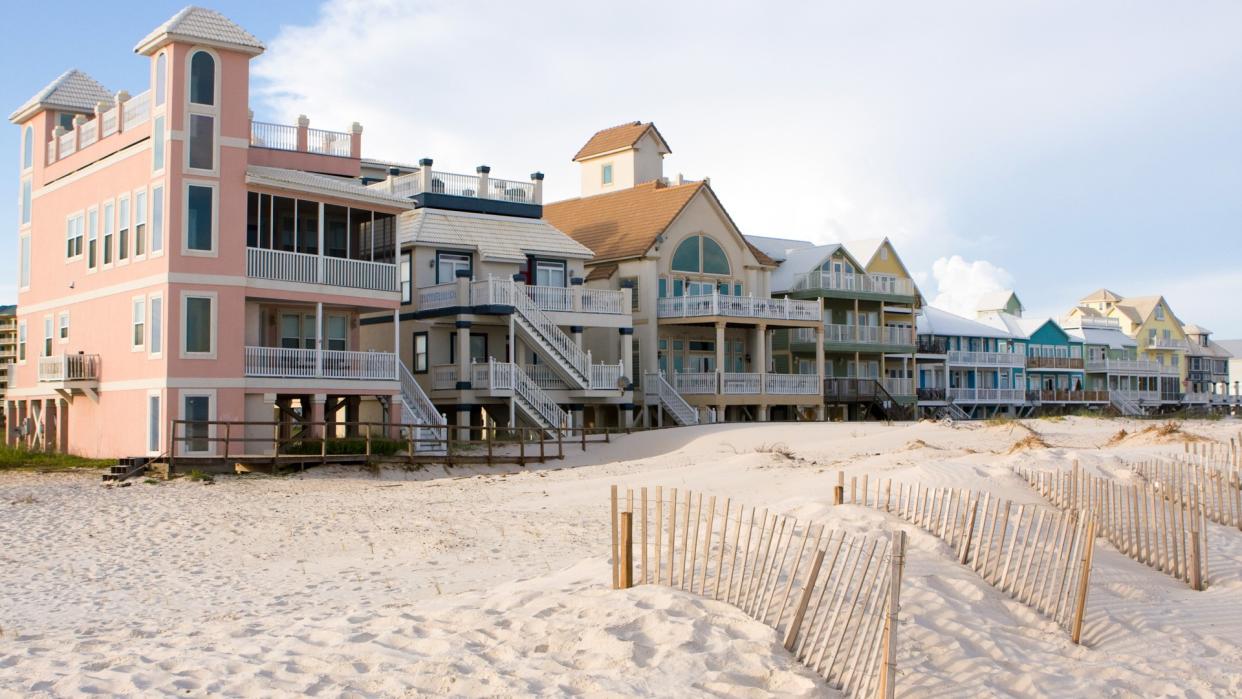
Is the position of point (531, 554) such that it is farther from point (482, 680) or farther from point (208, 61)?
point (208, 61)

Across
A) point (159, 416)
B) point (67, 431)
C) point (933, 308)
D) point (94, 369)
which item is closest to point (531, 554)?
point (159, 416)

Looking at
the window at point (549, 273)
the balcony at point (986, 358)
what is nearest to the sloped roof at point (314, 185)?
the window at point (549, 273)

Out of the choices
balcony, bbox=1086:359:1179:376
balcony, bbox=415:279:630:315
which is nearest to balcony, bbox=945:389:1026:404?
balcony, bbox=1086:359:1179:376

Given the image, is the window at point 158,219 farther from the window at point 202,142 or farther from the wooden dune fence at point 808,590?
the wooden dune fence at point 808,590

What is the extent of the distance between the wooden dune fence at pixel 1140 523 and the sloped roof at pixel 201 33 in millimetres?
21979

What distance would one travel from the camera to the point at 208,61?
99.0 feet

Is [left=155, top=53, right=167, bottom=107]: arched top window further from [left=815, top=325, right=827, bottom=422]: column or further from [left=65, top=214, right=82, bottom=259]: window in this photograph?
[left=815, top=325, right=827, bottom=422]: column

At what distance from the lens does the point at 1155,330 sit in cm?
9525

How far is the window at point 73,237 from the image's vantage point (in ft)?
115

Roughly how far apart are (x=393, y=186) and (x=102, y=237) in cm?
1166

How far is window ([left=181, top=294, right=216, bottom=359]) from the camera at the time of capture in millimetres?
29719

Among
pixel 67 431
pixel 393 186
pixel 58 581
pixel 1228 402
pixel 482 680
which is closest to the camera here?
pixel 482 680

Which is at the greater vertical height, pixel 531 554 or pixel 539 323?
pixel 539 323

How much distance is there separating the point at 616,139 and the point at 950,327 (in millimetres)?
25950
